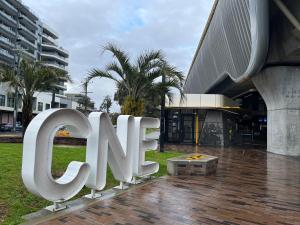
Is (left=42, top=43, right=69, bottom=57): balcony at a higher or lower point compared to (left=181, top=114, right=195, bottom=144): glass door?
higher

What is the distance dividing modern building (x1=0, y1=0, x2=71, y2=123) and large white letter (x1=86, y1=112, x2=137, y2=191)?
164 feet

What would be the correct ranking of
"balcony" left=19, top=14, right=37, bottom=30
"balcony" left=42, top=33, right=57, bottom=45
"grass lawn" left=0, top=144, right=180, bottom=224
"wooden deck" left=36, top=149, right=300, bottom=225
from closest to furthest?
"grass lawn" left=0, top=144, right=180, bottom=224, "wooden deck" left=36, top=149, right=300, bottom=225, "balcony" left=19, top=14, right=37, bottom=30, "balcony" left=42, top=33, right=57, bottom=45

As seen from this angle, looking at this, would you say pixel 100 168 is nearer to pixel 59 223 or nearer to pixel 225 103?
pixel 59 223

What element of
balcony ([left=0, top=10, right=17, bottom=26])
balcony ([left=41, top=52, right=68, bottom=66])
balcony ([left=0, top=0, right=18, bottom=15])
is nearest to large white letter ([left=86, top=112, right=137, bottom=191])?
balcony ([left=0, top=10, right=17, bottom=26])

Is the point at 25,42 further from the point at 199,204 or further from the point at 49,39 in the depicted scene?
the point at 199,204

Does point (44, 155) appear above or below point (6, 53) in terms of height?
below

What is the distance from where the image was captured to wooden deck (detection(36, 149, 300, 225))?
18.3ft

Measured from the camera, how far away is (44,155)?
5.41m

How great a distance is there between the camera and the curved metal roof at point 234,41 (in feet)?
53.7

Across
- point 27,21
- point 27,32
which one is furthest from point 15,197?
point 27,21

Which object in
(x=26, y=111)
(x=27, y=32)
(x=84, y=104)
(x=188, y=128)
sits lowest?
(x=188, y=128)

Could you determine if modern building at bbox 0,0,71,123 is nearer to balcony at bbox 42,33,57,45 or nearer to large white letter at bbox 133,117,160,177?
balcony at bbox 42,33,57,45

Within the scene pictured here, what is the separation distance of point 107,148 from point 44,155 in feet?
6.09

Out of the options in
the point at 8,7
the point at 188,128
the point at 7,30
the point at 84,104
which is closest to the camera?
the point at 188,128
